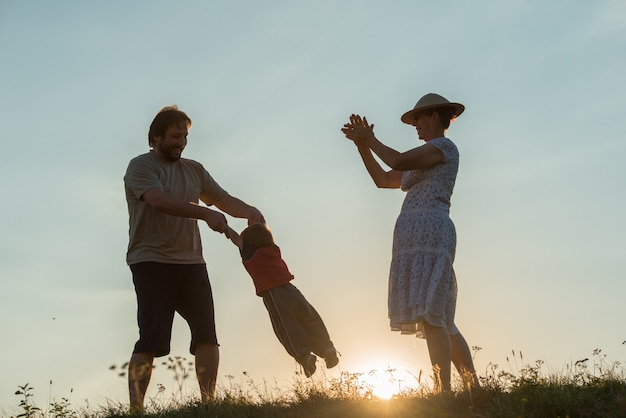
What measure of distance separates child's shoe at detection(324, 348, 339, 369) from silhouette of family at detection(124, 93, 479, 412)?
0.01 m

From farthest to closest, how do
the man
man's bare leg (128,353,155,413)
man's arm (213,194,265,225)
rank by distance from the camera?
man's arm (213,194,265,225), the man, man's bare leg (128,353,155,413)

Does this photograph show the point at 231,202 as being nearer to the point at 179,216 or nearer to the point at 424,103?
the point at 179,216

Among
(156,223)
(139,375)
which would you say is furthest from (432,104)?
(139,375)

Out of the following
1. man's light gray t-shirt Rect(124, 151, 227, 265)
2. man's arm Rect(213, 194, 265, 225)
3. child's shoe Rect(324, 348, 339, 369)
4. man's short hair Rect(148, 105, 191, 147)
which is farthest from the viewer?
man's arm Rect(213, 194, 265, 225)

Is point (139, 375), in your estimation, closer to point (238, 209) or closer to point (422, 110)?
point (238, 209)

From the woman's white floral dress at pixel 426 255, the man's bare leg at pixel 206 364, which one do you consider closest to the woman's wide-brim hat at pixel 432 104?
the woman's white floral dress at pixel 426 255

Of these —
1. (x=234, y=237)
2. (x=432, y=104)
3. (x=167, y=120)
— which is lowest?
(x=234, y=237)

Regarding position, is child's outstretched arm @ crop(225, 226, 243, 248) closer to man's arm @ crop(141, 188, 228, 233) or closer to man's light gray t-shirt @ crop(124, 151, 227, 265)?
man's arm @ crop(141, 188, 228, 233)

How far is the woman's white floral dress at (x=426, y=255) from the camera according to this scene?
763 centimetres

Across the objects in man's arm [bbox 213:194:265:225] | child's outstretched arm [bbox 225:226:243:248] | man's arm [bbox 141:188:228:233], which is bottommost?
child's outstretched arm [bbox 225:226:243:248]

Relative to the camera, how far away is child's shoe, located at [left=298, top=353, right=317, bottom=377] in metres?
8.05

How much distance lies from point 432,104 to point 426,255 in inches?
49.6

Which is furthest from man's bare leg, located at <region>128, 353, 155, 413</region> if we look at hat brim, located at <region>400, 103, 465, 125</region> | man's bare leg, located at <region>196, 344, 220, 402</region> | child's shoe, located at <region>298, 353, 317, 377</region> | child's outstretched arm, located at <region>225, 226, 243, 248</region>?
hat brim, located at <region>400, 103, 465, 125</region>

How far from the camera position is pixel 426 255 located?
7.73 m
